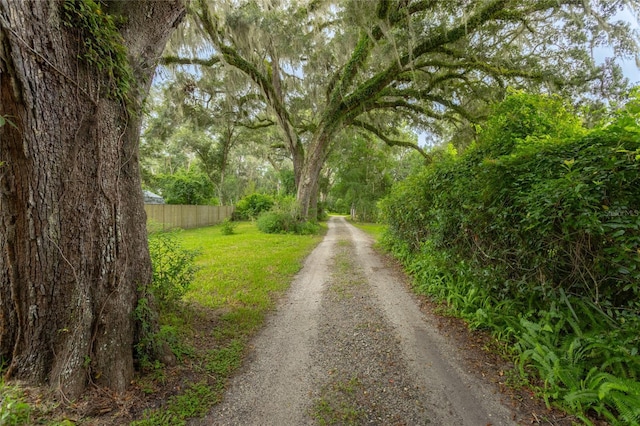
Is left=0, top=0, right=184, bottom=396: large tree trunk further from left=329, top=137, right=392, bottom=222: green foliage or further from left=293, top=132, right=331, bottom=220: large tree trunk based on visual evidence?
left=329, top=137, right=392, bottom=222: green foliage

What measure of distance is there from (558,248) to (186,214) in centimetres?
1619

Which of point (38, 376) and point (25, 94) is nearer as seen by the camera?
point (25, 94)

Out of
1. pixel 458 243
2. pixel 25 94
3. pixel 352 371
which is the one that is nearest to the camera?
pixel 25 94

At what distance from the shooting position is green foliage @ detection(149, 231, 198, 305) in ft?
9.55

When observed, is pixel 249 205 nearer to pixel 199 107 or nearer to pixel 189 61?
pixel 199 107

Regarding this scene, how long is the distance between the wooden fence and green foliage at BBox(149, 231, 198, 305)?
8664 mm

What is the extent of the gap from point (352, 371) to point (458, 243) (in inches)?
91.6

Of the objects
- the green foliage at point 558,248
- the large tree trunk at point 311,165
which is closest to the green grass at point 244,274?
the green foliage at point 558,248

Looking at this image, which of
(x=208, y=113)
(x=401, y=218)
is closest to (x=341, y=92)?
(x=401, y=218)

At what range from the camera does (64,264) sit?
1.77 meters

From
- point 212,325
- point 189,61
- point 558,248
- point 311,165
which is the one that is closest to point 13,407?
point 212,325

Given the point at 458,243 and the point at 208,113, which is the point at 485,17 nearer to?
the point at 458,243

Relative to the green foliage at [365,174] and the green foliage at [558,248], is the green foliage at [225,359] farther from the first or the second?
the green foliage at [365,174]

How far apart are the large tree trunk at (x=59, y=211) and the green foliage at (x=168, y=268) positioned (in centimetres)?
86
